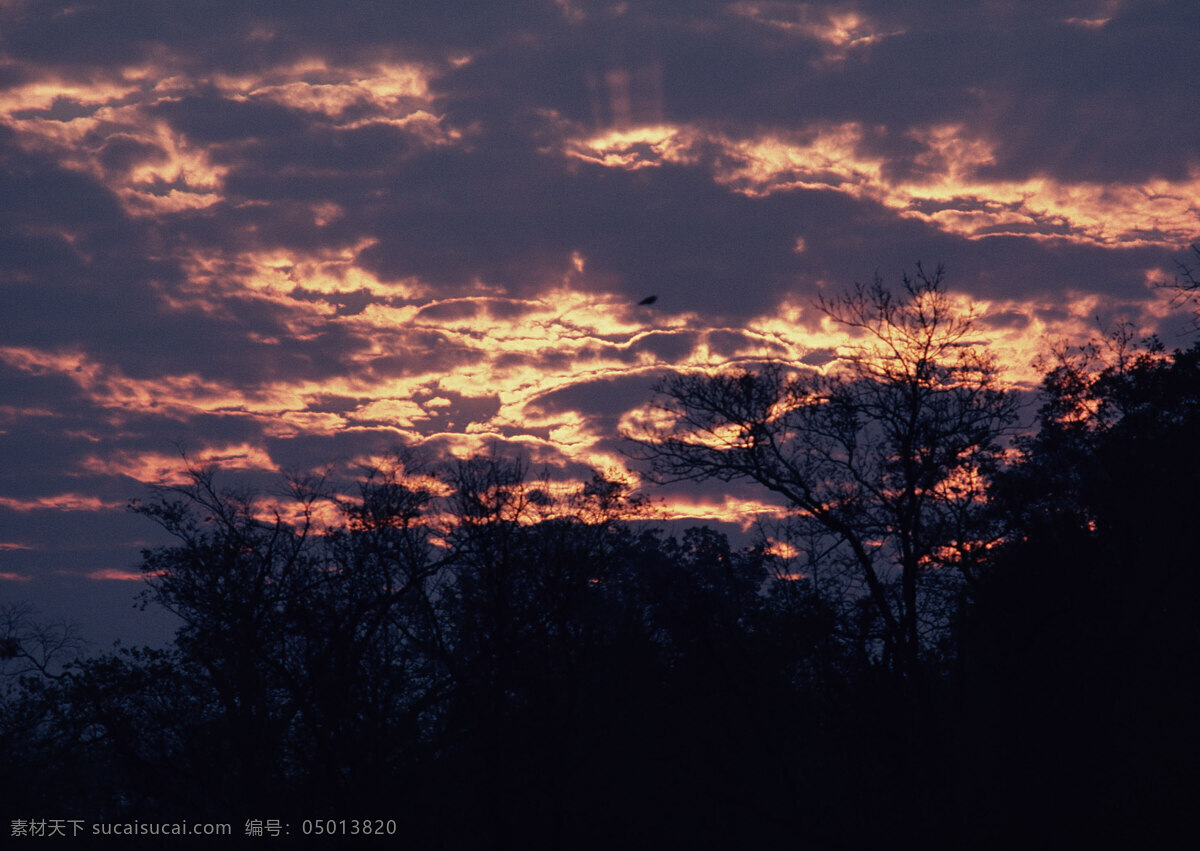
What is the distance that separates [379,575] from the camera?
94.2 feet

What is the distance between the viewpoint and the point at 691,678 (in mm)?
32250

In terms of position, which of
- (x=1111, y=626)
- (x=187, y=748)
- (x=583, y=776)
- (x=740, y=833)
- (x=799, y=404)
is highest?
(x=799, y=404)

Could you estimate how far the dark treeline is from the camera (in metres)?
21.2

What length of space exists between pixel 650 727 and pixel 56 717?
62.2 feet

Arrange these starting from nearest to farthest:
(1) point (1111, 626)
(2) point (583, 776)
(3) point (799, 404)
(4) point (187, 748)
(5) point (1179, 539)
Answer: (3) point (799, 404) < (1) point (1111, 626) < (5) point (1179, 539) < (4) point (187, 748) < (2) point (583, 776)

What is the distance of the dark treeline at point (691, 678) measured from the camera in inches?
837

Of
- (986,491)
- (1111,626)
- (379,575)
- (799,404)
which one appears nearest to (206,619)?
(379,575)

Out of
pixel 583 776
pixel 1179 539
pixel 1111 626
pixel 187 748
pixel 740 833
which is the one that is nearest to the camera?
pixel 1111 626

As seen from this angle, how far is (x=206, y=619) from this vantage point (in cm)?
3003

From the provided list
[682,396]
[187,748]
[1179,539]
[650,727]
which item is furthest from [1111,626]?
[187,748]

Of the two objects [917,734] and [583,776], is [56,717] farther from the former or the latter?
[917,734]

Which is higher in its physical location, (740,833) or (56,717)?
(56,717)

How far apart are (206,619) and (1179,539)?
95.3ft

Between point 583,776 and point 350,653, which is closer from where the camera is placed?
point 350,653
